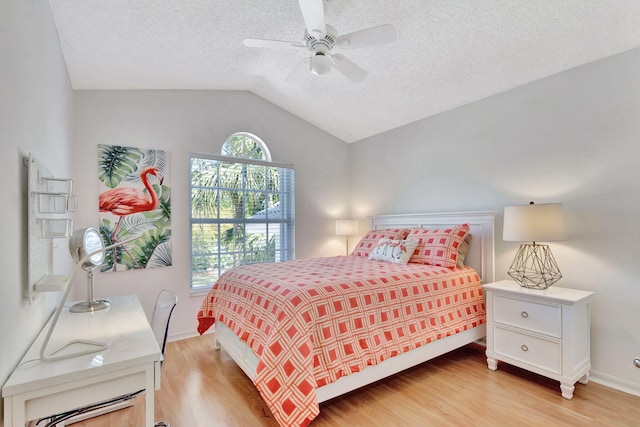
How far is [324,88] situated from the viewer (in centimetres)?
344

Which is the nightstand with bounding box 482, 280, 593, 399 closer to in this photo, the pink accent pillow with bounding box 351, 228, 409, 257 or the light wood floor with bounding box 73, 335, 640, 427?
the light wood floor with bounding box 73, 335, 640, 427

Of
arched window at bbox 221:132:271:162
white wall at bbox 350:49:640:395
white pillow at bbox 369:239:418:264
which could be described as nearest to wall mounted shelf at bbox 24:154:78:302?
arched window at bbox 221:132:271:162

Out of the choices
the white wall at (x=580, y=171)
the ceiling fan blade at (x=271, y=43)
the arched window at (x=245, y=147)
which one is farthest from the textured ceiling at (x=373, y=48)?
the arched window at (x=245, y=147)

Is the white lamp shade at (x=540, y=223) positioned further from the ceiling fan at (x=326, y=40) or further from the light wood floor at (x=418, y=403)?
the ceiling fan at (x=326, y=40)

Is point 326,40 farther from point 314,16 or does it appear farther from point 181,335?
point 181,335

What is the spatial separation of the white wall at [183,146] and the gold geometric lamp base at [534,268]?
2.37 m

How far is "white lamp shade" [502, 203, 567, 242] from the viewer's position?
2291 mm

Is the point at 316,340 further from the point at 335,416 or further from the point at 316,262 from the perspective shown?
the point at 316,262

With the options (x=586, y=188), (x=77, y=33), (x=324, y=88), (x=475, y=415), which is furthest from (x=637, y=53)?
(x=77, y=33)

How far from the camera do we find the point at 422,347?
2.37 metres

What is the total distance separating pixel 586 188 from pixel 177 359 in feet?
12.1

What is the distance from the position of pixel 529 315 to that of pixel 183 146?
3.55m

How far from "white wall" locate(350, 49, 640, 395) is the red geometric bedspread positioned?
822mm

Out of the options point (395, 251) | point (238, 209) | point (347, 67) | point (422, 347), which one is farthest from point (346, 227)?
point (347, 67)
